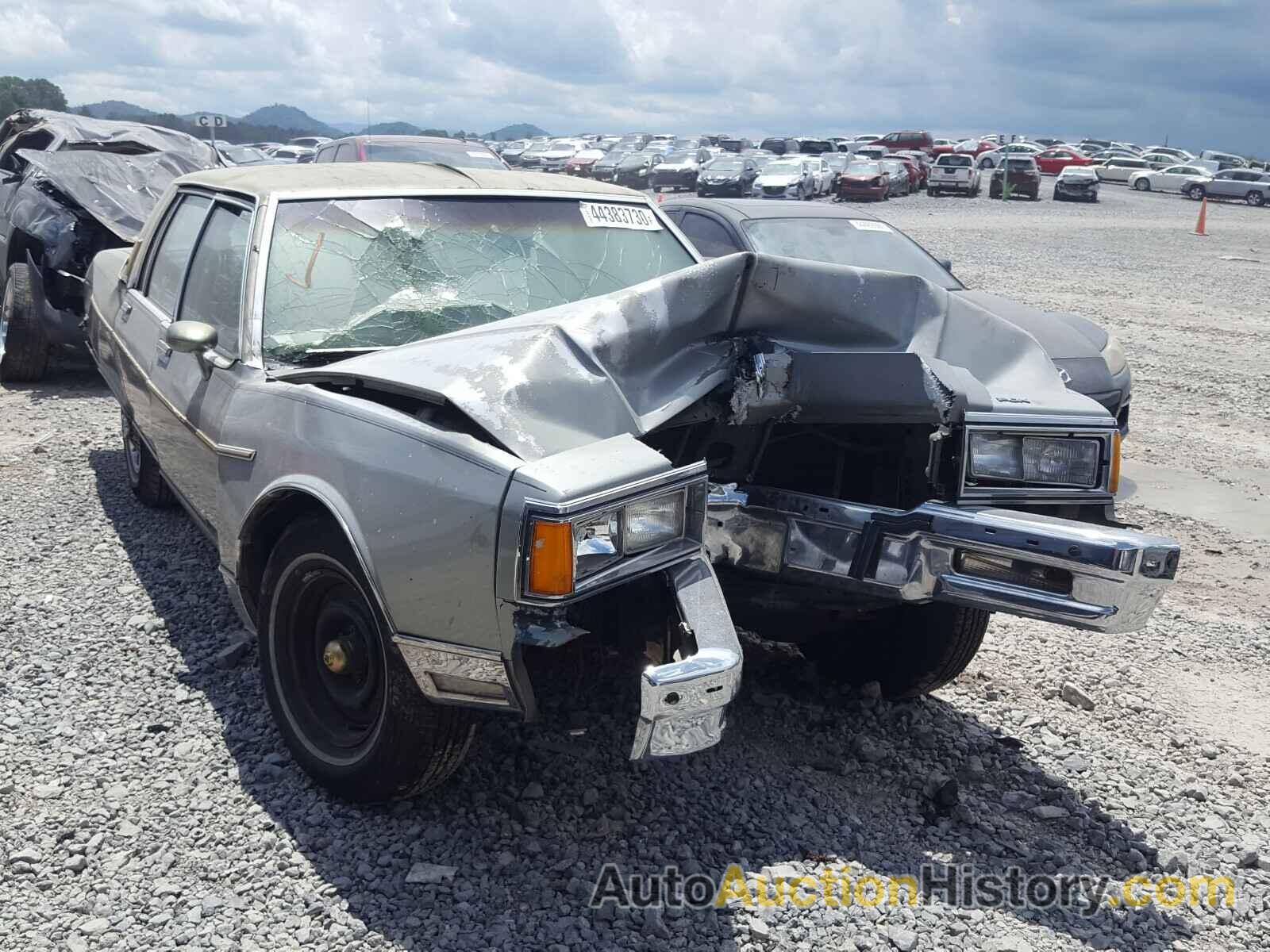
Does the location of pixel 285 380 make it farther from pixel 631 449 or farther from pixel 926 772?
pixel 926 772

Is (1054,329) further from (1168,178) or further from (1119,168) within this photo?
(1119,168)

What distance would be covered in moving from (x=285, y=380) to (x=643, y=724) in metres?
1.56

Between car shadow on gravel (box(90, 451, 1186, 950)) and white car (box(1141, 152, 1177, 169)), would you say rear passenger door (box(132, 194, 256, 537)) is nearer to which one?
car shadow on gravel (box(90, 451, 1186, 950))

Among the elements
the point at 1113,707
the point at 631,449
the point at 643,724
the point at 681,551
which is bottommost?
the point at 1113,707

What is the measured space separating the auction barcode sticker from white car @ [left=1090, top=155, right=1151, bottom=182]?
46927 millimetres

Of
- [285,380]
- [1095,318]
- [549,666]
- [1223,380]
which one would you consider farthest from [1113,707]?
[1095,318]

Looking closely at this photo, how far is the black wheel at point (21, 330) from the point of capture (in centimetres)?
802

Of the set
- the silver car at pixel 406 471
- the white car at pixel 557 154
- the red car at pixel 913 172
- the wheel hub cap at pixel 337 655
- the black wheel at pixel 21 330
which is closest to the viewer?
the silver car at pixel 406 471

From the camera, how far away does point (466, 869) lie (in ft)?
9.52

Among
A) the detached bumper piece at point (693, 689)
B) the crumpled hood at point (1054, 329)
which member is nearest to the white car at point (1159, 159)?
the crumpled hood at point (1054, 329)

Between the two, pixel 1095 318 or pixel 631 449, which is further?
pixel 1095 318

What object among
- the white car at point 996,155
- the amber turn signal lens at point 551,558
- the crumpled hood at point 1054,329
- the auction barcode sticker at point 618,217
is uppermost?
the white car at point 996,155

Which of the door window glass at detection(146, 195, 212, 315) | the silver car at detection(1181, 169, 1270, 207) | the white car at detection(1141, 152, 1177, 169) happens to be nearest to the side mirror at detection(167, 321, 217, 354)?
the door window glass at detection(146, 195, 212, 315)

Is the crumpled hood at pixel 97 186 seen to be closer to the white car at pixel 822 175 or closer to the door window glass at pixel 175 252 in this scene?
Result: the door window glass at pixel 175 252
